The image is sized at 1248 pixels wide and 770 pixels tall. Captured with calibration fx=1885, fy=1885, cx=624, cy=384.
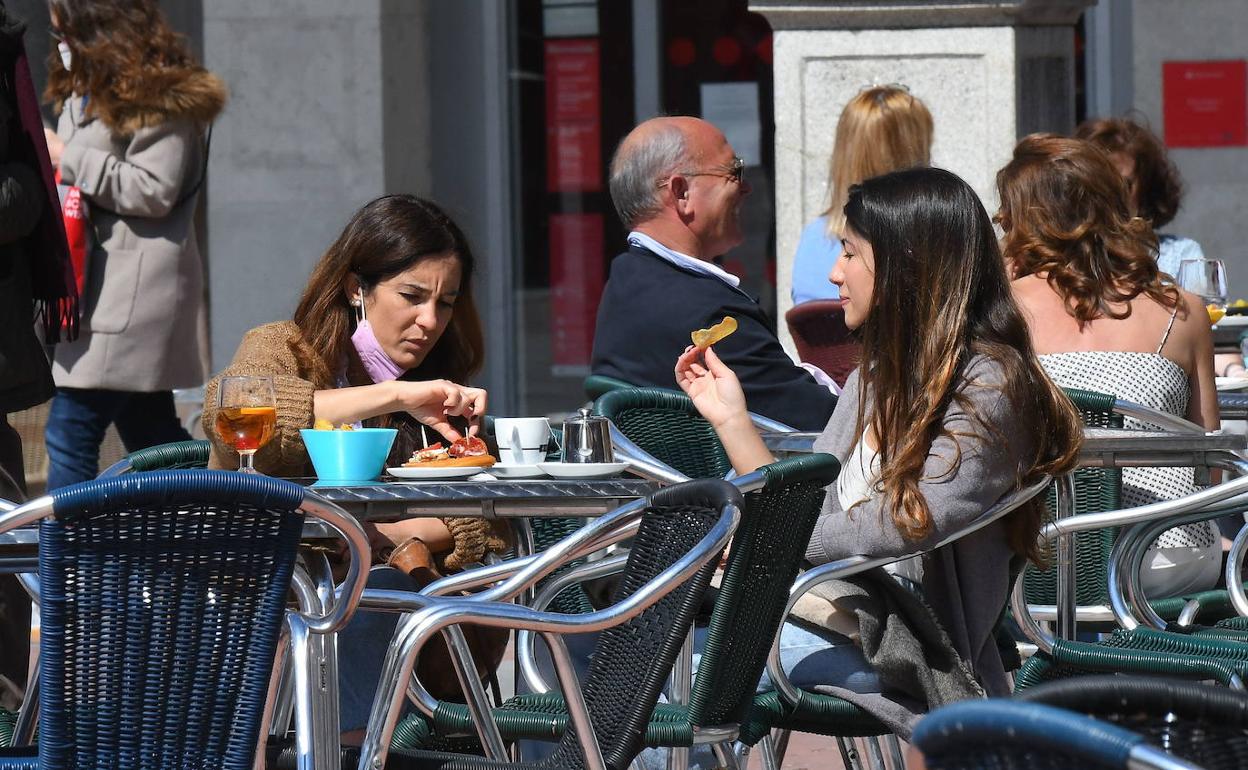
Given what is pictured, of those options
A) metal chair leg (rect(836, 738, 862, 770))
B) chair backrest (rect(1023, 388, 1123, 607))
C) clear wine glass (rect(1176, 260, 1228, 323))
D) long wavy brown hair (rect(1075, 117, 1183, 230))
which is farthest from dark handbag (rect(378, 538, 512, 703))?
long wavy brown hair (rect(1075, 117, 1183, 230))

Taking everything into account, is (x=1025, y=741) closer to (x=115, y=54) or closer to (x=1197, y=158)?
(x=115, y=54)

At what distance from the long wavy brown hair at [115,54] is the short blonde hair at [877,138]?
2.05 meters

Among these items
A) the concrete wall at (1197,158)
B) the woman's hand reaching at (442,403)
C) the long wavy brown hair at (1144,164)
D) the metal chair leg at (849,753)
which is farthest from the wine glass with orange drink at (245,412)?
the concrete wall at (1197,158)

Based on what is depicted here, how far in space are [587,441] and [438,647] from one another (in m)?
0.47

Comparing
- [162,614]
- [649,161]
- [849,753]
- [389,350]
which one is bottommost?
[849,753]

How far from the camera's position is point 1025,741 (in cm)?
125

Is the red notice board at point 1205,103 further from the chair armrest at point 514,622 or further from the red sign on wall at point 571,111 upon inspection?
the chair armrest at point 514,622

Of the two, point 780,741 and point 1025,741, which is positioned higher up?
point 1025,741

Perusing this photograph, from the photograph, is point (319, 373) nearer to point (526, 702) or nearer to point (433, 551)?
point (433, 551)

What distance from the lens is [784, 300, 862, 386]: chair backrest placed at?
5051mm

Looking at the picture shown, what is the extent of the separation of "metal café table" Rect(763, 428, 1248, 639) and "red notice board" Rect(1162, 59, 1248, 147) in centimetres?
510

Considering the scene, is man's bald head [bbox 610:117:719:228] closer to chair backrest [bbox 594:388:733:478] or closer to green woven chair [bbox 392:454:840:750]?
chair backrest [bbox 594:388:733:478]

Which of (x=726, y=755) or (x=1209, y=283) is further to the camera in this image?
(x=1209, y=283)

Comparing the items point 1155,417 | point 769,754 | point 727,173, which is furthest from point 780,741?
point 727,173
